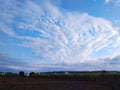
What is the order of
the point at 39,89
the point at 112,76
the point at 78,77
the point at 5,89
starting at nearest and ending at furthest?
1. the point at 5,89
2. the point at 39,89
3. the point at 112,76
4. the point at 78,77

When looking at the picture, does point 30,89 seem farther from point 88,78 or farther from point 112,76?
point 88,78

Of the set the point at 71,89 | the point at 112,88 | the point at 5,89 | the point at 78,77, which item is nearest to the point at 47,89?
the point at 71,89

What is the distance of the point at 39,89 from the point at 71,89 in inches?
90.9

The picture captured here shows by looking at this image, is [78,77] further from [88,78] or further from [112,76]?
[112,76]

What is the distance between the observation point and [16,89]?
59.2 feet

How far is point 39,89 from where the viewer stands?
62.0 ft

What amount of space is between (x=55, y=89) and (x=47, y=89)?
0.58 metres

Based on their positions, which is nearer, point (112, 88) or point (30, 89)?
point (30, 89)

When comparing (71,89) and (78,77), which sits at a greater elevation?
(78,77)

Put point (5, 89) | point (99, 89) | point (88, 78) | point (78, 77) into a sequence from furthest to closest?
1. point (78, 77)
2. point (88, 78)
3. point (99, 89)
4. point (5, 89)

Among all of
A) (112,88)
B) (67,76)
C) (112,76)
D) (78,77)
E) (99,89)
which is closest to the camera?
(99,89)

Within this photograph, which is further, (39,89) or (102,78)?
(102,78)

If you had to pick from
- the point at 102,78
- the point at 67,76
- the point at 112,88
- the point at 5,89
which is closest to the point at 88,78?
the point at 102,78

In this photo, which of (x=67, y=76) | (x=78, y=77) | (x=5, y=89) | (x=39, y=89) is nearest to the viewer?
(x=5, y=89)
